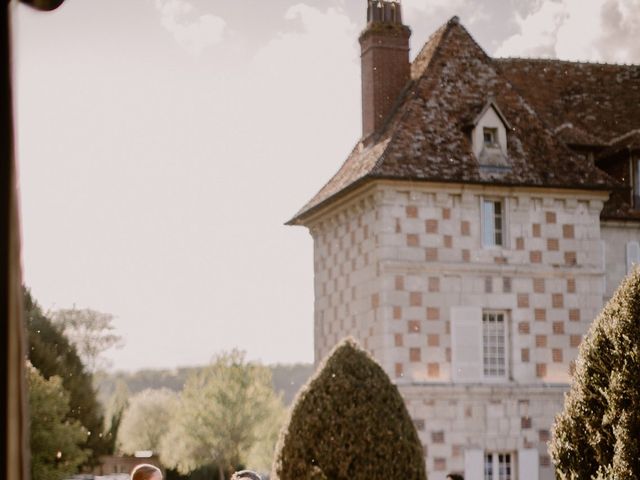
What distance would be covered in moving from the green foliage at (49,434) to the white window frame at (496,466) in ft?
34.2

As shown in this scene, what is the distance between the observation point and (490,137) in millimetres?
27688

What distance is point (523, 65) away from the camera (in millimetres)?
32062

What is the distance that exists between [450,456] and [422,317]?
3287 millimetres

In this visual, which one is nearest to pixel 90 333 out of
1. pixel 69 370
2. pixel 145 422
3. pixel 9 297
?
pixel 145 422

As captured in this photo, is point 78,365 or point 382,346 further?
point 78,365

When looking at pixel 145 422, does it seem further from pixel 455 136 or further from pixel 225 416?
pixel 455 136

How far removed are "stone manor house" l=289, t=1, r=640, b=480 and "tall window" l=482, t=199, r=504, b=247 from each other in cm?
4

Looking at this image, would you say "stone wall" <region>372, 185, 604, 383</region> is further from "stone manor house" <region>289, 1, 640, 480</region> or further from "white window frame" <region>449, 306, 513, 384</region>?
"white window frame" <region>449, 306, 513, 384</region>

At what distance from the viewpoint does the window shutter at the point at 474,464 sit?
25.8m

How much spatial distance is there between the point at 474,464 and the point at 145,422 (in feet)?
156

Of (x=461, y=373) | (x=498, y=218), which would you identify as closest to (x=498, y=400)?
(x=461, y=373)

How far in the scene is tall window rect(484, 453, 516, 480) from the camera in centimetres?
2619

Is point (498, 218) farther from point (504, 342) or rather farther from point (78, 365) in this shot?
point (78, 365)

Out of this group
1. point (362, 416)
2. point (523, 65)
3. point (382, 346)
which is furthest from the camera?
point (523, 65)
